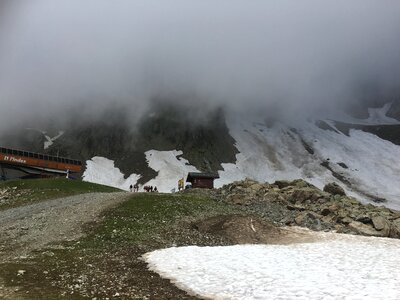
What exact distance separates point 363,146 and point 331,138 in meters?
14.5

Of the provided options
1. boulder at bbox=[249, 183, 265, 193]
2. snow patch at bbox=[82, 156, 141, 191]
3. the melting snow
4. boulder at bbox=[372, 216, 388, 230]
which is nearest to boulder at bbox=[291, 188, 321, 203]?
boulder at bbox=[249, 183, 265, 193]

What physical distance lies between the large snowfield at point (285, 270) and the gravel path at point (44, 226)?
27.4ft

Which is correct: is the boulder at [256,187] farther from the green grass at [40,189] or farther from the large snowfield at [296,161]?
the large snowfield at [296,161]

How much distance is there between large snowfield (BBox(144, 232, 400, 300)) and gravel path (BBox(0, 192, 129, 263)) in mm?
8348

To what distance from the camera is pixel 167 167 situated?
124 m

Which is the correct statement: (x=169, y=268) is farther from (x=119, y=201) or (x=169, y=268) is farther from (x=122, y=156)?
(x=122, y=156)

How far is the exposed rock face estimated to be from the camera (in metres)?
38.8

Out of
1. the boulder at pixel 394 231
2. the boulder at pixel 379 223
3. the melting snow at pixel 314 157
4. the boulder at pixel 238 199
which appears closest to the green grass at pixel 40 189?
the boulder at pixel 238 199

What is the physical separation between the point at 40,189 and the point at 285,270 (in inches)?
2154

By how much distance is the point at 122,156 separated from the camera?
447ft

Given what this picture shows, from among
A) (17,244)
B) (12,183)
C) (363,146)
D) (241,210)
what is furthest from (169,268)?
(363,146)

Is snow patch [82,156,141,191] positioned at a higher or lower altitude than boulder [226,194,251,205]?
lower

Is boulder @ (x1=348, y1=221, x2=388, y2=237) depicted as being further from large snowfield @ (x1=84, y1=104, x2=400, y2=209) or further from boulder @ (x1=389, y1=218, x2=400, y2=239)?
large snowfield @ (x1=84, y1=104, x2=400, y2=209)

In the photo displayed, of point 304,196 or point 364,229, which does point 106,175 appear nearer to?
point 304,196
